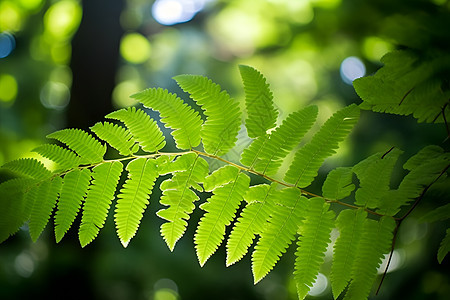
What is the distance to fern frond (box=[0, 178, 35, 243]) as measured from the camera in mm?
1130

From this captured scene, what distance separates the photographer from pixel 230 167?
1140mm

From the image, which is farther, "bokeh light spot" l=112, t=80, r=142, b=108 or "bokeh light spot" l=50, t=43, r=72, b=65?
"bokeh light spot" l=112, t=80, r=142, b=108

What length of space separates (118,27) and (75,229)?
2.05 meters

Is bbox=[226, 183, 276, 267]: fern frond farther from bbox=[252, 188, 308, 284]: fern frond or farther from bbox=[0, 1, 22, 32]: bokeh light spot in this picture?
bbox=[0, 1, 22, 32]: bokeh light spot

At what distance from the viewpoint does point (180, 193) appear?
112 centimetres

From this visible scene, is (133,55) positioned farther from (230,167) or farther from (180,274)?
(230,167)

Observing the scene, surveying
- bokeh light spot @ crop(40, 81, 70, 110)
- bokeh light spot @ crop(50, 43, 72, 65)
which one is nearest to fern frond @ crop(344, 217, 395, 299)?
bokeh light spot @ crop(50, 43, 72, 65)

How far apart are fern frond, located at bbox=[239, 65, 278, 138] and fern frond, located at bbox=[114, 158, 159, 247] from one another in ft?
1.07

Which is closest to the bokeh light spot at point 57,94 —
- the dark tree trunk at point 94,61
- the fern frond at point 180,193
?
the dark tree trunk at point 94,61

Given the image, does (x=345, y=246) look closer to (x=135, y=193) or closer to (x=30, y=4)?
(x=135, y=193)

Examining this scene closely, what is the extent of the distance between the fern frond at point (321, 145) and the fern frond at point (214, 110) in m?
0.21

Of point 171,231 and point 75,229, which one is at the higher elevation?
point 75,229

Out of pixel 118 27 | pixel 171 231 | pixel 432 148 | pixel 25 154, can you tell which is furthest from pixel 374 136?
pixel 25 154

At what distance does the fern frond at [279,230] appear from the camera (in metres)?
1.11
